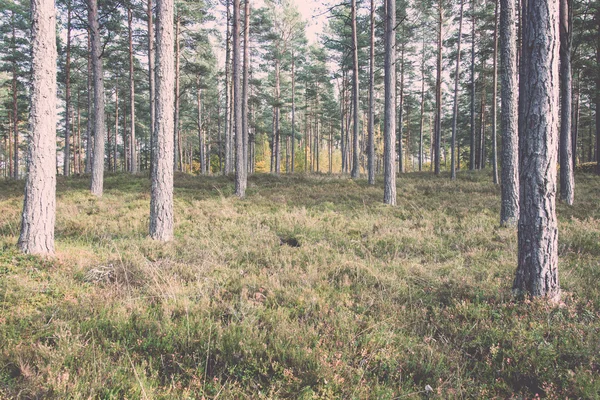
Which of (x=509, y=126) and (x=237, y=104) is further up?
(x=237, y=104)

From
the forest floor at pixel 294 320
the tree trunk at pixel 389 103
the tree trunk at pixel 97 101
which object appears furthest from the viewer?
the tree trunk at pixel 97 101

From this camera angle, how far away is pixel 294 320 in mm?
3570

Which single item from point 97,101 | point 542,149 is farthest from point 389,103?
point 97,101

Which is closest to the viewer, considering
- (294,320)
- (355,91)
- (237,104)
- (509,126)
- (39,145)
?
(294,320)

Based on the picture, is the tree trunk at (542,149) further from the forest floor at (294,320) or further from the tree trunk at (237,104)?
the tree trunk at (237,104)

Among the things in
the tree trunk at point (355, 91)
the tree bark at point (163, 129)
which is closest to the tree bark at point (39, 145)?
the tree bark at point (163, 129)

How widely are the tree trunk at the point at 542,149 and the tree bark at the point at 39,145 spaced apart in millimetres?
8125

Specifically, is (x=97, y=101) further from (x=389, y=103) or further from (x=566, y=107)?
(x=566, y=107)

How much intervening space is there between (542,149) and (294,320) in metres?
4.05

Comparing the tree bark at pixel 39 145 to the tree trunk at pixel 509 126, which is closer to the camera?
the tree bark at pixel 39 145

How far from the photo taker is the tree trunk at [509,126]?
28.4ft

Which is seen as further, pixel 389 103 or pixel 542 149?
pixel 389 103

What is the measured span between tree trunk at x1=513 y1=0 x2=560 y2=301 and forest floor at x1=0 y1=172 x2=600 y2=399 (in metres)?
0.48

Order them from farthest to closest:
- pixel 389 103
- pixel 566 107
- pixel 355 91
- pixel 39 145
Result: 1. pixel 355 91
2. pixel 566 107
3. pixel 389 103
4. pixel 39 145
